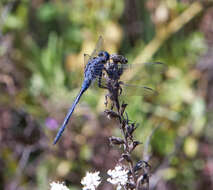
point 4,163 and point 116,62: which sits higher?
point 4,163

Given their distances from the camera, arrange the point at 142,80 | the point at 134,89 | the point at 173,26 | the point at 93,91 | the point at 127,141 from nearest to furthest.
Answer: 1. the point at 127,141
2. the point at 134,89
3. the point at 142,80
4. the point at 93,91
5. the point at 173,26

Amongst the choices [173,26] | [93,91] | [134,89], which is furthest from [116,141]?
[173,26]

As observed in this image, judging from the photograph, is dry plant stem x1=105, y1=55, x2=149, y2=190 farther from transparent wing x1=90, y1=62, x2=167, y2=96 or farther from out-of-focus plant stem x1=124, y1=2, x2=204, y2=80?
out-of-focus plant stem x1=124, y1=2, x2=204, y2=80

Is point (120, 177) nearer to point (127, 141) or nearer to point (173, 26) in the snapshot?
point (127, 141)

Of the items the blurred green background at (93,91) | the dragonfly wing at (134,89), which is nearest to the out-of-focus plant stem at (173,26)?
the blurred green background at (93,91)

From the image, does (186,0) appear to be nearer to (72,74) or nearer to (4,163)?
(72,74)

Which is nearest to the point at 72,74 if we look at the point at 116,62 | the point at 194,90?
the point at 194,90

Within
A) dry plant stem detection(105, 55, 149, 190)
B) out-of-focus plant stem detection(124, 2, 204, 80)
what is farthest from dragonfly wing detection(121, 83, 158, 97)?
out-of-focus plant stem detection(124, 2, 204, 80)

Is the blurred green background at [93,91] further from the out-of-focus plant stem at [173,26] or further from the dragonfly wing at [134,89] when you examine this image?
the dragonfly wing at [134,89]
